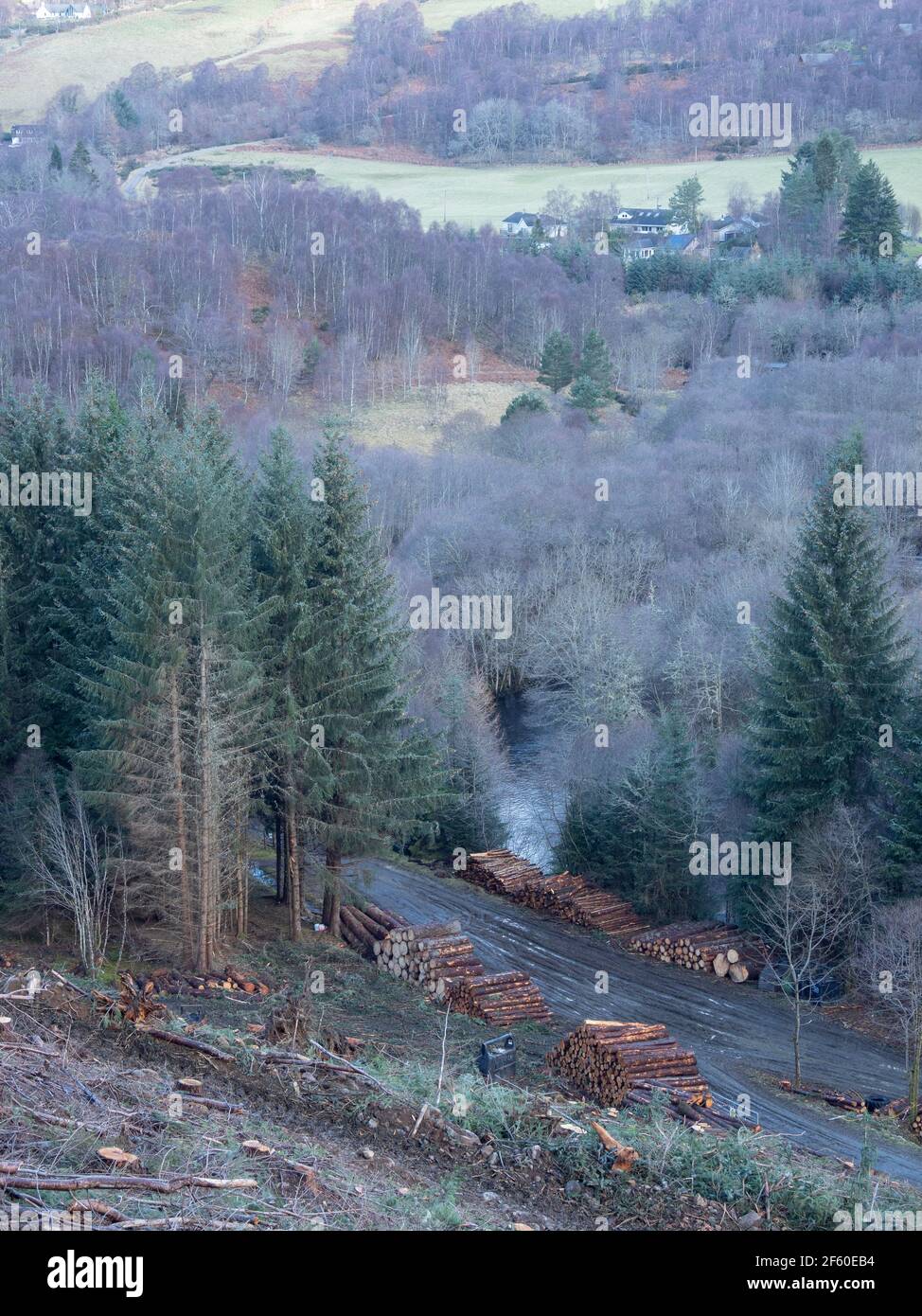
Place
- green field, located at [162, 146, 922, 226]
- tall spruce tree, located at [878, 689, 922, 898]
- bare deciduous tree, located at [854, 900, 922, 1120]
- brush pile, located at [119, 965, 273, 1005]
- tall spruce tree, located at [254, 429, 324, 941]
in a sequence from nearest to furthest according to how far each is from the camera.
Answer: bare deciduous tree, located at [854, 900, 922, 1120]
brush pile, located at [119, 965, 273, 1005]
tall spruce tree, located at [878, 689, 922, 898]
tall spruce tree, located at [254, 429, 324, 941]
green field, located at [162, 146, 922, 226]

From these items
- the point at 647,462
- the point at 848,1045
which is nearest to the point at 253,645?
the point at 848,1045

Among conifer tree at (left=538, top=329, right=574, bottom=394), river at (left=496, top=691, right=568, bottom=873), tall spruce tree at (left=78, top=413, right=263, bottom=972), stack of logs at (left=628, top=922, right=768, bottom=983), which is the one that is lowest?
river at (left=496, top=691, right=568, bottom=873)

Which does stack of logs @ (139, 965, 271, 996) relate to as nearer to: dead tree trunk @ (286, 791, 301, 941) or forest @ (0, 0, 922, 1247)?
forest @ (0, 0, 922, 1247)

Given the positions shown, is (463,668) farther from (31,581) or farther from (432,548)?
(31,581)

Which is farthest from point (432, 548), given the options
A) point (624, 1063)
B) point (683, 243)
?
point (683, 243)

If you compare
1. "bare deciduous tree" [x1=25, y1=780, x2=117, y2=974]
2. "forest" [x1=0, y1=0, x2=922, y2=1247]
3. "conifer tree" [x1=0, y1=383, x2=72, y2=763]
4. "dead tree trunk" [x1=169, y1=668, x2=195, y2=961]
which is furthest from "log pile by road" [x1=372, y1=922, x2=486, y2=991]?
"conifer tree" [x1=0, y1=383, x2=72, y2=763]

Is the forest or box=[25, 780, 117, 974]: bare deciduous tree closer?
box=[25, 780, 117, 974]: bare deciduous tree
